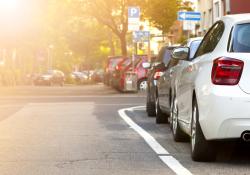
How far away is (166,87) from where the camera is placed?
14.3m

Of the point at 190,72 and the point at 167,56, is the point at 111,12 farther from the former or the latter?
the point at 190,72

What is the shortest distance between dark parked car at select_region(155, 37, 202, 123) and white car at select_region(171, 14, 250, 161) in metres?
3.98

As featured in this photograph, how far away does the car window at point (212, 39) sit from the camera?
29.3ft

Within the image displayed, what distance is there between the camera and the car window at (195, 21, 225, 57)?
29.3 feet

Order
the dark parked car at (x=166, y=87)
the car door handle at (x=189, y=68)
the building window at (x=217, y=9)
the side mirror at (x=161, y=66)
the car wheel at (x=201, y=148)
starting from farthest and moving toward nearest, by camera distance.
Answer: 1. the building window at (x=217, y=9)
2. the side mirror at (x=161, y=66)
3. the dark parked car at (x=166, y=87)
4. the car door handle at (x=189, y=68)
5. the car wheel at (x=201, y=148)

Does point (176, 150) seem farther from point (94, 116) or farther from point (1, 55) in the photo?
point (1, 55)

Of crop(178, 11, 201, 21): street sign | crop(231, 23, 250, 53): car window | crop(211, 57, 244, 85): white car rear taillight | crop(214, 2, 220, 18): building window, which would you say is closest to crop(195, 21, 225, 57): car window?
crop(231, 23, 250, 53): car window

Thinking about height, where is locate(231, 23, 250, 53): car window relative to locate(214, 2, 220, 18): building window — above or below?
below

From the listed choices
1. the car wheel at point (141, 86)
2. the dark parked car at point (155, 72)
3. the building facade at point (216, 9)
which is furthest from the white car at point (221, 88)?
the building facade at point (216, 9)

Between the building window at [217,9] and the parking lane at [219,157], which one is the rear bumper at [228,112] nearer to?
the parking lane at [219,157]

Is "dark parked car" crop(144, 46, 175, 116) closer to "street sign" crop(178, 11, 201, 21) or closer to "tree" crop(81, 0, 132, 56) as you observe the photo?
"street sign" crop(178, 11, 201, 21)

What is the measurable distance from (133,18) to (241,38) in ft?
85.0

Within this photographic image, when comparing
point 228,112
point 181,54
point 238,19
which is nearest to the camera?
point 228,112

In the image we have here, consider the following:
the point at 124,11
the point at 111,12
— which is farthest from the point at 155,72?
the point at 111,12
